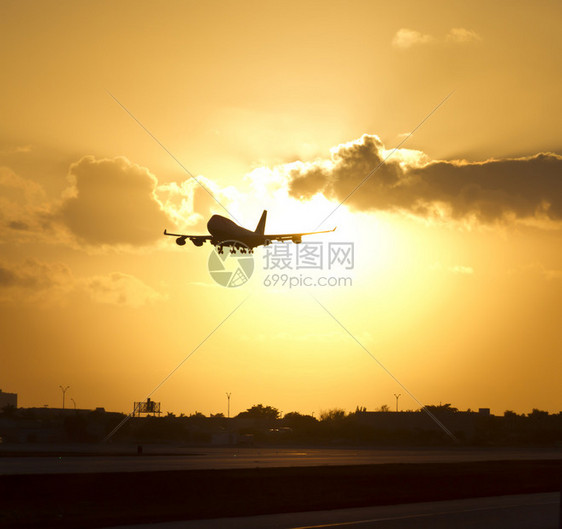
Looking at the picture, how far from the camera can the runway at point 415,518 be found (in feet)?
108

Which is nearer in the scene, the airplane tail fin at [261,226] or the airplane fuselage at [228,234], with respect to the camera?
the airplane fuselage at [228,234]

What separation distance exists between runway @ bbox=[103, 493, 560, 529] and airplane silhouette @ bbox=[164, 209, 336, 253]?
4471cm

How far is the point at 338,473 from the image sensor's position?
193 ft

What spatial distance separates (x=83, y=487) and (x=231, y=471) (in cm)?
1642

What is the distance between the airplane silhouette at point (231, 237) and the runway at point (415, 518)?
4471 cm

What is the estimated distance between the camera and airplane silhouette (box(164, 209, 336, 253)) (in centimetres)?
8281

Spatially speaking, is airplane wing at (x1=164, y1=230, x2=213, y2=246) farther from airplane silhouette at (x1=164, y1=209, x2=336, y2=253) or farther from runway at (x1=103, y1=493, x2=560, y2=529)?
runway at (x1=103, y1=493, x2=560, y2=529)

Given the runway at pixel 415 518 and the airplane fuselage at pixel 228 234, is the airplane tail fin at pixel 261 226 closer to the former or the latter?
the airplane fuselage at pixel 228 234

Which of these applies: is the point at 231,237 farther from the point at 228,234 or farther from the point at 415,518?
the point at 415,518

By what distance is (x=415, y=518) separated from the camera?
35.8 meters

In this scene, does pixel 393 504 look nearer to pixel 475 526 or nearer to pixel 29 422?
pixel 475 526

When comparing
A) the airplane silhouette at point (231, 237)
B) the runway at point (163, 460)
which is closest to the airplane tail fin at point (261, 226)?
the airplane silhouette at point (231, 237)

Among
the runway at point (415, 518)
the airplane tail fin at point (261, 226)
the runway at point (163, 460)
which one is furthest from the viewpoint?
the airplane tail fin at point (261, 226)

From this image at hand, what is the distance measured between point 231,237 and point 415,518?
2034 inches
